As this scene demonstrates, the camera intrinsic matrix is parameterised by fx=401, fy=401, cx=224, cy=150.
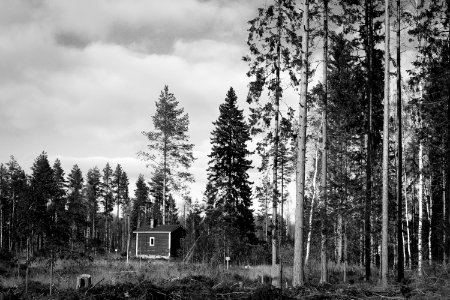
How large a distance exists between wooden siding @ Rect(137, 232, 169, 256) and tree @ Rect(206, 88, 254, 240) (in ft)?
32.2

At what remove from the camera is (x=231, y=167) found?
3234 cm

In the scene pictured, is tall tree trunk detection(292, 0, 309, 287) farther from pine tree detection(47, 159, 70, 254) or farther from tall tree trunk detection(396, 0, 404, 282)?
pine tree detection(47, 159, 70, 254)

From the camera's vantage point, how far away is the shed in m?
39.3

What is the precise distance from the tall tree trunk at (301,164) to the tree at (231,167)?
1810 centimetres

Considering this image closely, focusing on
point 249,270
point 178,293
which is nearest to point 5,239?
point 249,270

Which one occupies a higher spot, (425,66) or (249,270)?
(425,66)

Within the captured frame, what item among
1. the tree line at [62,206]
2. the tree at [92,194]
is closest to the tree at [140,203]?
the tree line at [62,206]

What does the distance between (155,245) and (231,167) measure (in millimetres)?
13386

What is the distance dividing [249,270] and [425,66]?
13.4 metres

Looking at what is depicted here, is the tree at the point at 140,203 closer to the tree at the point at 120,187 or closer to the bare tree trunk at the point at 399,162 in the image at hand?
the tree at the point at 120,187

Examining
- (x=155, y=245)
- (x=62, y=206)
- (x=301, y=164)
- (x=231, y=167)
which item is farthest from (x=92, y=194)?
(x=301, y=164)

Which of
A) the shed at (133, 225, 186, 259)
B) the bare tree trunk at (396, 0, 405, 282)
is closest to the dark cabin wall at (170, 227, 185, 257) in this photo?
the shed at (133, 225, 186, 259)

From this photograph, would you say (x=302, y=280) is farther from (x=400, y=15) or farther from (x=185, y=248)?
(x=185, y=248)

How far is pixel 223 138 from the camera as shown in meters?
32.8
